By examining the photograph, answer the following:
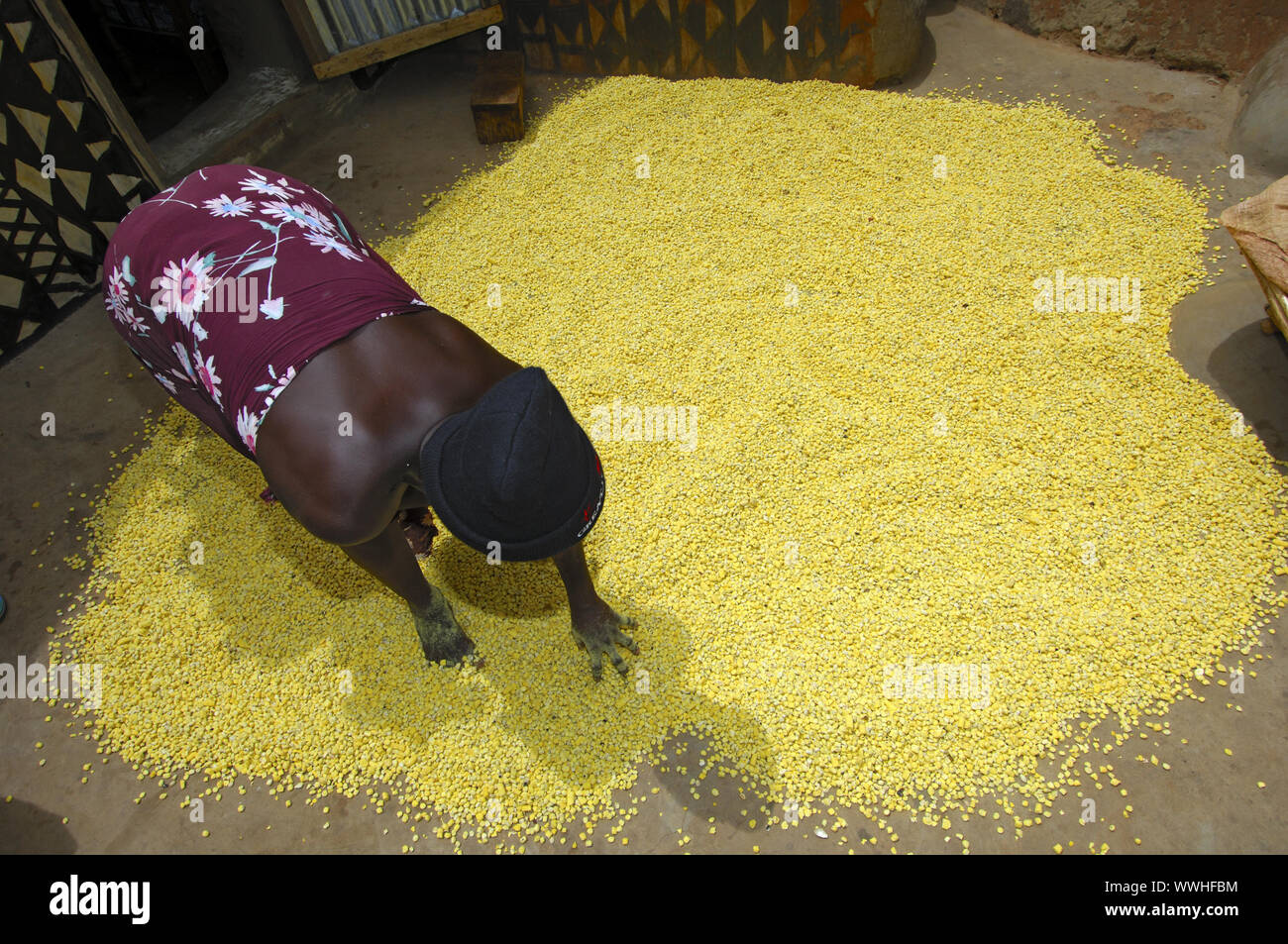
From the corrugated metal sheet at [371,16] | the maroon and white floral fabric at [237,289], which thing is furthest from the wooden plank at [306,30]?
the maroon and white floral fabric at [237,289]

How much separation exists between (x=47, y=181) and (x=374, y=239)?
1.59m

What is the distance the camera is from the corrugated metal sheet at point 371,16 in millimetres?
4824

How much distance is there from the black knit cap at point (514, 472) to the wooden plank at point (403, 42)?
417 centimetres

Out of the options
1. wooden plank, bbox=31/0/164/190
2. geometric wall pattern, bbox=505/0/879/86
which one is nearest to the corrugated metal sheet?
geometric wall pattern, bbox=505/0/879/86

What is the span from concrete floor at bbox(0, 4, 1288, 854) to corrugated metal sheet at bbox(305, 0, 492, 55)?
447 mm

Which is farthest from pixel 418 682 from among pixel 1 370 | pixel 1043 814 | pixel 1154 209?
pixel 1154 209

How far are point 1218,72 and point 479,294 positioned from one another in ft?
14.5

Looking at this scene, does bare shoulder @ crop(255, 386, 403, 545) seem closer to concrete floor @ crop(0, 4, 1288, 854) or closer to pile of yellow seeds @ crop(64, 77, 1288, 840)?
pile of yellow seeds @ crop(64, 77, 1288, 840)

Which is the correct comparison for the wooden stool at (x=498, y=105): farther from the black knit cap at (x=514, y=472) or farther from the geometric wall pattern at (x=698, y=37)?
the black knit cap at (x=514, y=472)

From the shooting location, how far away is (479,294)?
3.98m

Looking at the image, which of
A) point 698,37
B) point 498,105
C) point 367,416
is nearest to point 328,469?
point 367,416

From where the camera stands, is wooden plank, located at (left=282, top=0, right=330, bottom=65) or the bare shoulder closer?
the bare shoulder

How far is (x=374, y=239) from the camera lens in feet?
14.5

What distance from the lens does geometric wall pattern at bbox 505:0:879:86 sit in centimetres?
472
